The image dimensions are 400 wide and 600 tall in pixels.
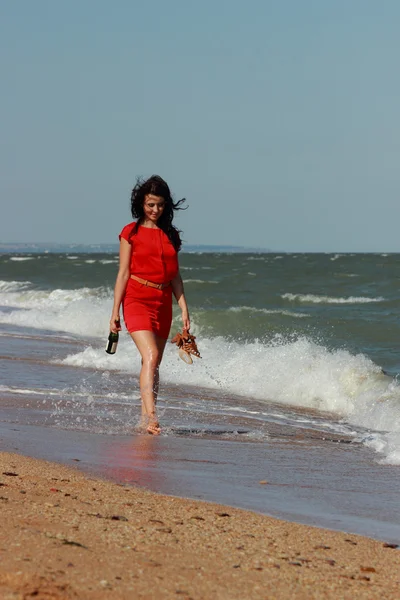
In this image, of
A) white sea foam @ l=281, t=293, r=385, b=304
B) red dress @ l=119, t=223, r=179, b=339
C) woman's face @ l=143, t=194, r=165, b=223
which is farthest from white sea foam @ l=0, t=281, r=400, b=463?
white sea foam @ l=281, t=293, r=385, b=304

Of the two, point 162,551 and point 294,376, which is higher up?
point 162,551

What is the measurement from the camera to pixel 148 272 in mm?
6965

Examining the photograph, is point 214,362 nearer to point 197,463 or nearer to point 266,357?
point 266,357

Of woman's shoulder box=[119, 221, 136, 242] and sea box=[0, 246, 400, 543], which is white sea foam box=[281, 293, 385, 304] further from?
woman's shoulder box=[119, 221, 136, 242]

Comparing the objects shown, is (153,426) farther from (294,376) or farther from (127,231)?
(294,376)

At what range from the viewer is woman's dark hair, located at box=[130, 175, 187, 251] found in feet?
22.6

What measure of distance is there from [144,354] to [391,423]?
2.69m

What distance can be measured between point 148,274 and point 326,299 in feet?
74.6

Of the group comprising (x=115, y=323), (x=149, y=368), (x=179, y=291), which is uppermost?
(x=179, y=291)

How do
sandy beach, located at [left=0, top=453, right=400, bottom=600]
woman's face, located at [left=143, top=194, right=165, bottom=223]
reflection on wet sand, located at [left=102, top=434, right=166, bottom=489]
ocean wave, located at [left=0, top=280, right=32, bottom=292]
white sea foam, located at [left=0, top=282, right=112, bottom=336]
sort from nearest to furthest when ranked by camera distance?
1. sandy beach, located at [left=0, top=453, right=400, bottom=600]
2. reflection on wet sand, located at [left=102, top=434, right=166, bottom=489]
3. woman's face, located at [left=143, top=194, right=165, bottom=223]
4. white sea foam, located at [left=0, top=282, right=112, bottom=336]
5. ocean wave, located at [left=0, top=280, right=32, bottom=292]

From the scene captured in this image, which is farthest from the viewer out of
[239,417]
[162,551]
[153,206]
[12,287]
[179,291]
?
[12,287]

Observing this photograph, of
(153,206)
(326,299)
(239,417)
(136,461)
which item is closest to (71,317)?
(326,299)

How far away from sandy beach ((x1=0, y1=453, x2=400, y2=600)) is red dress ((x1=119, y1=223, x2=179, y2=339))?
7.57 ft

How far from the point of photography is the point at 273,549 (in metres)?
3.88
